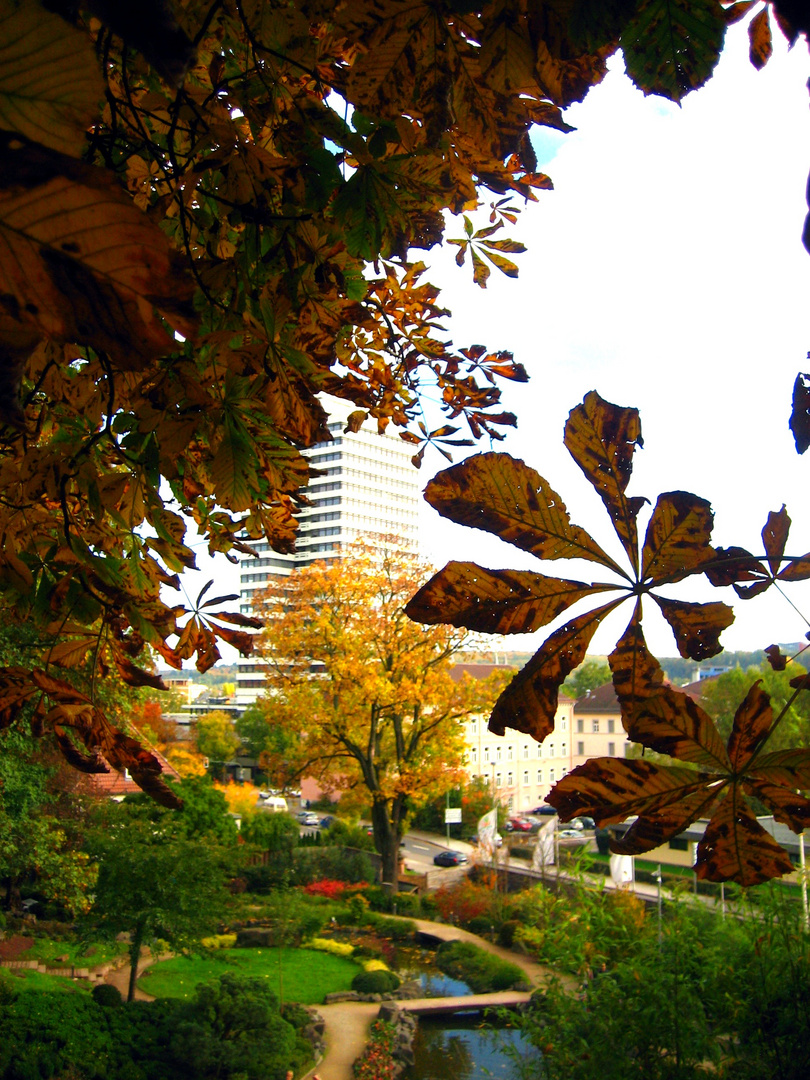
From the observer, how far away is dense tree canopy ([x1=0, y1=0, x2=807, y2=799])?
29 centimetres

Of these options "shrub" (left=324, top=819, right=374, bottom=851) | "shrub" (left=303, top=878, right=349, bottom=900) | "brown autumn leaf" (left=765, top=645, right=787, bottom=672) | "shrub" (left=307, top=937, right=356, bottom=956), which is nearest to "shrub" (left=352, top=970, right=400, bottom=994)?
"shrub" (left=307, top=937, right=356, bottom=956)

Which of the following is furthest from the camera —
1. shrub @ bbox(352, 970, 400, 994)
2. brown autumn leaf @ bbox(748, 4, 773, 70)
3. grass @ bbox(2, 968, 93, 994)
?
shrub @ bbox(352, 970, 400, 994)

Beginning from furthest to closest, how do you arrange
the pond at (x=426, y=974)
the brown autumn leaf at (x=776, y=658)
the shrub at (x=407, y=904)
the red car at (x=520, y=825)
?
the red car at (x=520, y=825) < the shrub at (x=407, y=904) < the pond at (x=426, y=974) < the brown autumn leaf at (x=776, y=658)

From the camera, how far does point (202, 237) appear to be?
996mm

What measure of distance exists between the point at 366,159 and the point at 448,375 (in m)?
Result: 0.83

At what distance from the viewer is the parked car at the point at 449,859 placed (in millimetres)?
18828

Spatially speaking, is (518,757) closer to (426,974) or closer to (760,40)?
(426,974)

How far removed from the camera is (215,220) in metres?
0.95

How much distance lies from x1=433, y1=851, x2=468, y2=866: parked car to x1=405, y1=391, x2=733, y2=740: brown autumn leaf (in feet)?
64.2

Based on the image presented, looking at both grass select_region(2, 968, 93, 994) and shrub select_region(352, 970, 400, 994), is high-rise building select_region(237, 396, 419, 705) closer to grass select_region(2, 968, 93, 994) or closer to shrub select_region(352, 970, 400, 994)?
grass select_region(2, 968, 93, 994)

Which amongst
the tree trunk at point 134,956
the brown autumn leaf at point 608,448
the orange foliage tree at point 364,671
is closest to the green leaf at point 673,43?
the brown autumn leaf at point 608,448

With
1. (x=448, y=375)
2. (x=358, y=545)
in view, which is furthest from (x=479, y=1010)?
(x=448, y=375)

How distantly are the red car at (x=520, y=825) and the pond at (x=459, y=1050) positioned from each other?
30.8 ft

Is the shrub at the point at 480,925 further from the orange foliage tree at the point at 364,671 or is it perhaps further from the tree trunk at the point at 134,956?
the tree trunk at the point at 134,956
